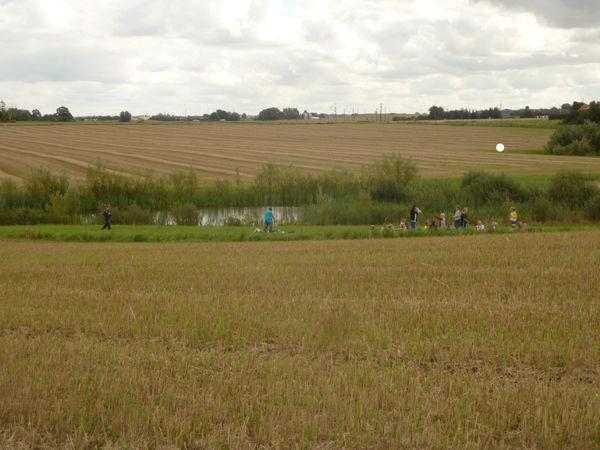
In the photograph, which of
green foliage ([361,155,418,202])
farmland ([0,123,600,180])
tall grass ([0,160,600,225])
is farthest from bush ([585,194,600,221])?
farmland ([0,123,600,180])

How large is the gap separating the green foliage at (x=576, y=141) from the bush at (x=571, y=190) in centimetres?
3903

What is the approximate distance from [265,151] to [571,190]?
4736 centimetres

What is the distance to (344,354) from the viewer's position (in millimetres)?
8422

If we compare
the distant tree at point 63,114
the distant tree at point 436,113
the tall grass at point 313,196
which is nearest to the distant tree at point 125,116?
the distant tree at point 63,114

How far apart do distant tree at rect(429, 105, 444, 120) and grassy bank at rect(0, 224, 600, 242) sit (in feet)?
522

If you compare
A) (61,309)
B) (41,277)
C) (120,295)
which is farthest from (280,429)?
(41,277)

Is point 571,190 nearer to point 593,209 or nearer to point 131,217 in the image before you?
point 593,209

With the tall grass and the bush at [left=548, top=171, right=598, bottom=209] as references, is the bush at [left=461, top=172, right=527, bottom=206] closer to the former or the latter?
the tall grass

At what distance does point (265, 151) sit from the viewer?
81.5 meters

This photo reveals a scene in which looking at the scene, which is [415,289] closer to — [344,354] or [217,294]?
[217,294]

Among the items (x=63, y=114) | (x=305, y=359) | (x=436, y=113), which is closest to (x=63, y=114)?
(x=63, y=114)

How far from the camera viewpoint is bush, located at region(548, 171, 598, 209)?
125 ft

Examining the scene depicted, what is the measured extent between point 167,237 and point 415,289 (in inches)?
753

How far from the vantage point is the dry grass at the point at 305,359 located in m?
5.98
